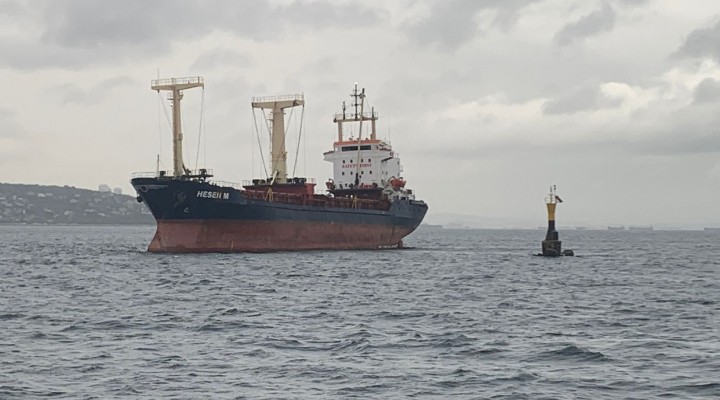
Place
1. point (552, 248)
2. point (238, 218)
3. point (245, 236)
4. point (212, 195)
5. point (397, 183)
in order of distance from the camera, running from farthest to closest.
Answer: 1. point (397, 183)
2. point (552, 248)
3. point (245, 236)
4. point (238, 218)
5. point (212, 195)

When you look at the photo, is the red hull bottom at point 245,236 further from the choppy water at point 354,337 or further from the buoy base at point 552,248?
the buoy base at point 552,248

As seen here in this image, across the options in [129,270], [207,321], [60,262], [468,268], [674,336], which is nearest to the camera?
[674,336]

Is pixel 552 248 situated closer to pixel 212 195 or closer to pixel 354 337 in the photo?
pixel 212 195

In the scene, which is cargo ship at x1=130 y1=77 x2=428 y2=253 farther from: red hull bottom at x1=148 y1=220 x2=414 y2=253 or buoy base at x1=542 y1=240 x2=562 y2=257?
buoy base at x1=542 y1=240 x2=562 y2=257

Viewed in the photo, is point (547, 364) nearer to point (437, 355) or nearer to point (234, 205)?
point (437, 355)

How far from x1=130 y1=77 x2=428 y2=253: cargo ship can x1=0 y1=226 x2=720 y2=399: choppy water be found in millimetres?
13773

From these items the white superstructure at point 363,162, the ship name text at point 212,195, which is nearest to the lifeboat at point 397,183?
the white superstructure at point 363,162

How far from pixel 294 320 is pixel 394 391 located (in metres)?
9.89

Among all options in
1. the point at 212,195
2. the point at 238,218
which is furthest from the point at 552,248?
the point at 212,195

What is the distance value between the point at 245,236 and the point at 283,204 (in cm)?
350

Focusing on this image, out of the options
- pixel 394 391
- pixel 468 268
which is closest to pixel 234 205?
pixel 468 268

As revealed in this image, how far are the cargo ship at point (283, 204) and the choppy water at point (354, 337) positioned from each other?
13773 mm

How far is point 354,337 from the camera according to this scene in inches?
894

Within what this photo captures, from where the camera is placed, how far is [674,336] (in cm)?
2323
